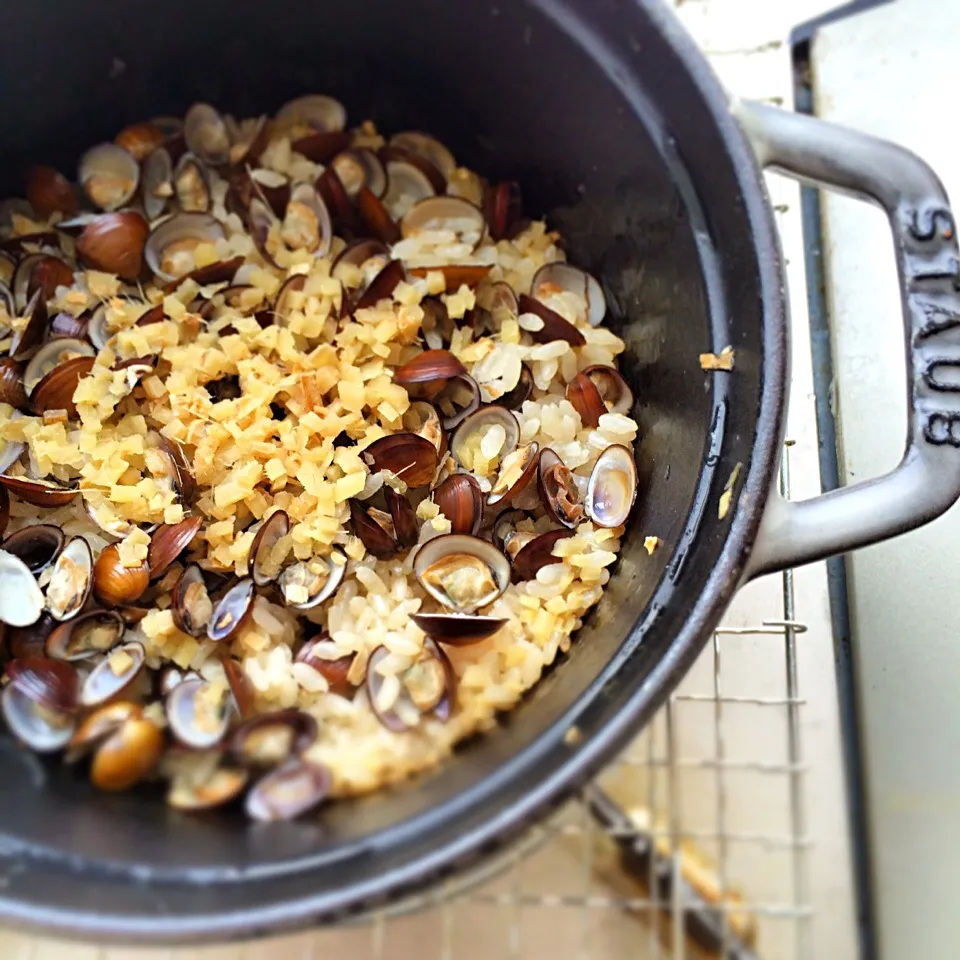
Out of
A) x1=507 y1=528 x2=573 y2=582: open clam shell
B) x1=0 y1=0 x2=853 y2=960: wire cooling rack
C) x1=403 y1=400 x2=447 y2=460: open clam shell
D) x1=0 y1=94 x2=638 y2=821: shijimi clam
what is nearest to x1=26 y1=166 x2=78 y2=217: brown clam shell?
x1=0 y1=94 x2=638 y2=821: shijimi clam

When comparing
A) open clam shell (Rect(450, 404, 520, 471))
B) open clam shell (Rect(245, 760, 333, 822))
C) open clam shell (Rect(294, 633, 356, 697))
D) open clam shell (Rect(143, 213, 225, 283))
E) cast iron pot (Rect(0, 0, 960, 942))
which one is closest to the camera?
cast iron pot (Rect(0, 0, 960, 942))

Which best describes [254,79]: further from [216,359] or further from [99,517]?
[99,517]

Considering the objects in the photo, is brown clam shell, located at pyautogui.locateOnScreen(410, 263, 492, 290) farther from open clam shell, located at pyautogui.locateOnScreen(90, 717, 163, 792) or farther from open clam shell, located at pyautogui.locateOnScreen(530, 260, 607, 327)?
open clam shell, located at pyautogui.locateOnScreen(90, 717, 163, 792)

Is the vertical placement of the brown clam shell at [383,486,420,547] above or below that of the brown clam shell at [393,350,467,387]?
below

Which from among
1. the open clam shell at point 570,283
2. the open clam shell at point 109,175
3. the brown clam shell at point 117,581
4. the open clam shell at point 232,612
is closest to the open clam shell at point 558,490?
the open clam shell at point 570,283

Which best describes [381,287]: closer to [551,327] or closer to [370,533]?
[551,327]

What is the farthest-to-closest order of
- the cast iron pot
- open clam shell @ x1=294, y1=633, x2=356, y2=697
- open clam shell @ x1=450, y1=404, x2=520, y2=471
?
open clam shell @ x1=450, y1=404, x2=520, y2=471 < open clam shell @ x1=294, y1=633, x2=356, y2=697 < the cast iron pot

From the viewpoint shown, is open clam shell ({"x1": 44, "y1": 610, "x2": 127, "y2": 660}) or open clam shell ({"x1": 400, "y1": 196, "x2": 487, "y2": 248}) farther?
open clam shell ({"x1": 400, "y1": 196, "x2": 487, "y2": 248})

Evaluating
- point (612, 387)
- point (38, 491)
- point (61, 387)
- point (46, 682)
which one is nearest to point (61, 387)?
point (61, 387)
